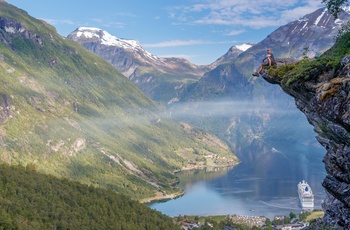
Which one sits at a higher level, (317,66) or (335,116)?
(317,66)

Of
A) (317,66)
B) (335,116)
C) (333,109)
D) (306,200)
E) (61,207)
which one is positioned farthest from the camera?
(306,200)

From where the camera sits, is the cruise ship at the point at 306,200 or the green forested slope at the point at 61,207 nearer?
the green forested slope at the point at 61,207

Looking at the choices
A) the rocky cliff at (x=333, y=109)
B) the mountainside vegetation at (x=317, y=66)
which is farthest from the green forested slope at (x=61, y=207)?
the rocky cliff at (x=333, y=109)

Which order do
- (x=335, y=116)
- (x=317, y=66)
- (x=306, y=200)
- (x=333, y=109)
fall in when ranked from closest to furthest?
(x=335, y=116), (x=333, y=109), (x=317, y=66), (x=306, y=200)

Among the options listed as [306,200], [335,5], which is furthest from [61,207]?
[306,200]

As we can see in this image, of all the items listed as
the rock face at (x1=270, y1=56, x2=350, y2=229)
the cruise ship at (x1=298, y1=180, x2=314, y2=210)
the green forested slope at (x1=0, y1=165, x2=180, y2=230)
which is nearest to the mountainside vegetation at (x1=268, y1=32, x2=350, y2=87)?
the rock face at (x1=270, y1=56, x2=350, y2=229)

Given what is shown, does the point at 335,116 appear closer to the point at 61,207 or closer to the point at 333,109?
the point at 333,109

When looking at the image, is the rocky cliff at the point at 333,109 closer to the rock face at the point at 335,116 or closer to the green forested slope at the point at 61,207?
the rock face at the point at 335,116

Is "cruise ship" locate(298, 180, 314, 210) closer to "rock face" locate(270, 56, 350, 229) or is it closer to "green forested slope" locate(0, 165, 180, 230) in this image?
"green forested slope" locate(0, 165, 180, 230)

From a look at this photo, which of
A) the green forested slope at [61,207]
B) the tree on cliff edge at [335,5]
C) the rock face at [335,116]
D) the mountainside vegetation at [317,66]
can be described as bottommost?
the green forested slope at [61,207]
